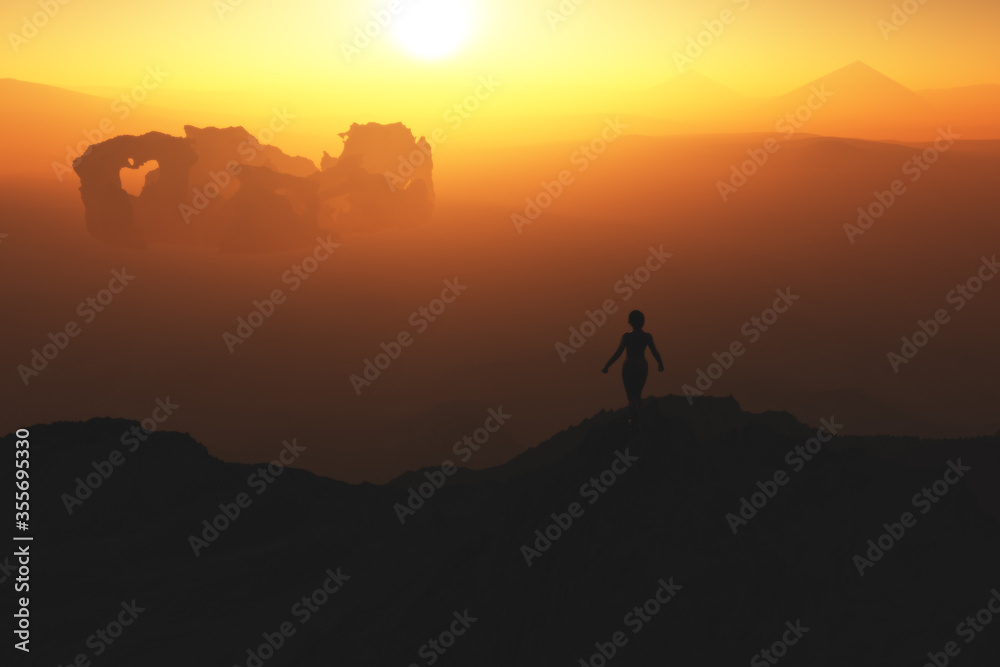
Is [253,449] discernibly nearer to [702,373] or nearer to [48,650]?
[48,650]

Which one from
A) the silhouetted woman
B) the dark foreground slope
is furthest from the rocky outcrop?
the silhouetted woman

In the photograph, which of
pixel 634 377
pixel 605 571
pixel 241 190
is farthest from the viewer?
pixel 241 190

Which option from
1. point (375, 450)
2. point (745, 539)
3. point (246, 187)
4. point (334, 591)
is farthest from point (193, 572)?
point (246, 187)

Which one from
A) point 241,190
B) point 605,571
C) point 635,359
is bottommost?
point 605,571

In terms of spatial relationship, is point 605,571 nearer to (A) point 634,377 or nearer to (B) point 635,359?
(A) point 634,377

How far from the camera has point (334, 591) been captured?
12805 millimetres

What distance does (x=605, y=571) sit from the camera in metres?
10.9

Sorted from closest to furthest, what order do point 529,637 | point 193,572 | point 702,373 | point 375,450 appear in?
point 529,637 → point 193,572 → point 375,450 → point 702,373

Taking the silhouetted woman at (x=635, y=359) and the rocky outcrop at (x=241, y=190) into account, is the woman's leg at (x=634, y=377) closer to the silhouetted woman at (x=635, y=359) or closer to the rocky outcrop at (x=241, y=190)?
the silhouetted woman at (x=635, y=359)

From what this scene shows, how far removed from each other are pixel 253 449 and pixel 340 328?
834 inches

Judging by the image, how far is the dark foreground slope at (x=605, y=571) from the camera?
1007cm

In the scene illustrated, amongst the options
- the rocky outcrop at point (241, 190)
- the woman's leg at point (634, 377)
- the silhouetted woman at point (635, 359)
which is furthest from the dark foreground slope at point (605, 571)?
the rocky outcrop at point (241, 190)

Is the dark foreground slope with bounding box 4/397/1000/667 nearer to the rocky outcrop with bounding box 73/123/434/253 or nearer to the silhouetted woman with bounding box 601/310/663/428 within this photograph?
the silhouetted woman with bounding box 601/310/663/428

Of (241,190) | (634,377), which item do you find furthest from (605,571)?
(241,190)
